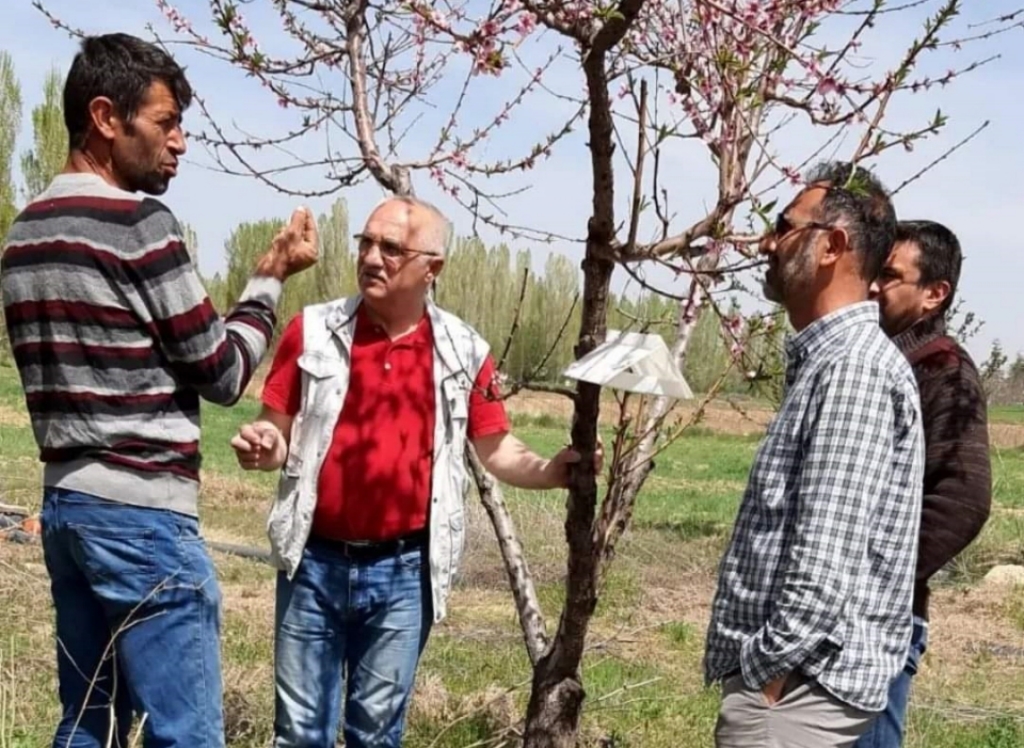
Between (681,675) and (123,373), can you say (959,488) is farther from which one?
(681,675)

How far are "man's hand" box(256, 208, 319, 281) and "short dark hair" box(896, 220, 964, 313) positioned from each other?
1431 millimetres

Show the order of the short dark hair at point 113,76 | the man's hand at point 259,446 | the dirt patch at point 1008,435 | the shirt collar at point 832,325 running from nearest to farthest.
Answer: the shirt collar at point 832,325 < the short dark hair at point 113,76 < the man's hand at point 259,446 < the dirt patch at point 1008,435

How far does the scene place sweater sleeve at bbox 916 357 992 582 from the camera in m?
3.05

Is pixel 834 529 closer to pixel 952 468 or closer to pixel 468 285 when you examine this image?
A: pixel 952 468

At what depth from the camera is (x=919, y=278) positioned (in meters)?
3.29

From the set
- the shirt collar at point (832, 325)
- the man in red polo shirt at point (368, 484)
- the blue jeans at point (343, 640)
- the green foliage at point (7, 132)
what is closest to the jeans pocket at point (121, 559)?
the man in red polo shirt at point (368, 484)

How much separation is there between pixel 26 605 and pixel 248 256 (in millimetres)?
40600

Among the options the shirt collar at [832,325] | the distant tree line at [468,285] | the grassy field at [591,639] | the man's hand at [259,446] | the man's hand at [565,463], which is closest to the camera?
the shirt collar at [832,325]

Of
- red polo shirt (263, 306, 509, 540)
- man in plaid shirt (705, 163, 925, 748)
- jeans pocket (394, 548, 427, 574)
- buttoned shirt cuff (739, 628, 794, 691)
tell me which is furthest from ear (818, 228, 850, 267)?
jeans pocket (394, 548, 427, 574)

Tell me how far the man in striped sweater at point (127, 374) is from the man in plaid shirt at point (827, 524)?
1.08 meters

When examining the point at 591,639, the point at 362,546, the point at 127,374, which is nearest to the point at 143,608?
the point at 127,374

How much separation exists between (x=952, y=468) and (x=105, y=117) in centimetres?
200

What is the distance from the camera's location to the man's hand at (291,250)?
3.08 m

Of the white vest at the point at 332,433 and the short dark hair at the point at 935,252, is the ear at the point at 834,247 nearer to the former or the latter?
the short dark hair at the point at 935,252
